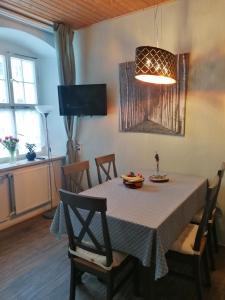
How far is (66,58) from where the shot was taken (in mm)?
3492

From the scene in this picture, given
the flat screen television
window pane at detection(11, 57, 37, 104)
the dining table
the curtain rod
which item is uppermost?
the curtain rod

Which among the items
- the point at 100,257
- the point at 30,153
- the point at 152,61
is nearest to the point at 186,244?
the point at 100,257

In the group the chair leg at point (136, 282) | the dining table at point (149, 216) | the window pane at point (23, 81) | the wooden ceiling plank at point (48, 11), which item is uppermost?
the wooden ceiling plank at point (48, 11)

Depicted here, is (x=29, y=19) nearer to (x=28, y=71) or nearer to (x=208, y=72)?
(x=28, y=71)

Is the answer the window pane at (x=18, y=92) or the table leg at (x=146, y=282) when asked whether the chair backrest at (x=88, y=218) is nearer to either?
the table leg at (x=146, y=282)

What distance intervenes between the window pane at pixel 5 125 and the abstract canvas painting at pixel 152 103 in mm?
1704

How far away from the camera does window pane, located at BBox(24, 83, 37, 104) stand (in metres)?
3.92

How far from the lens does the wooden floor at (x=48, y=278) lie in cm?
201

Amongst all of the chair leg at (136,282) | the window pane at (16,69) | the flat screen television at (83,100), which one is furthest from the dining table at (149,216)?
the window pane at (16,69)

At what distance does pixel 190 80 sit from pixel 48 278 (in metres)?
2.50

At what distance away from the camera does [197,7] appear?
262 cm

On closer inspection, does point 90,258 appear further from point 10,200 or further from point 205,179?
point 10,200

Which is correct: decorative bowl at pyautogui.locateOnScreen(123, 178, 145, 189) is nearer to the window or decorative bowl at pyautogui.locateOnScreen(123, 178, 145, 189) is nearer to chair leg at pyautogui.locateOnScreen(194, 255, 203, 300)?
chair leg at pyautogui.locateOnScreen(194, 255, 203, 300)

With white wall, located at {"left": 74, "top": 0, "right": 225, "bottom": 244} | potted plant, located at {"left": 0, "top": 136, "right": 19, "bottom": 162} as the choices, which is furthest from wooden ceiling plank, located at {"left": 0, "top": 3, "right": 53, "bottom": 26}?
potted plant, located at {"left": 0, "top": 136, "right": 19, "bottom": 162}
